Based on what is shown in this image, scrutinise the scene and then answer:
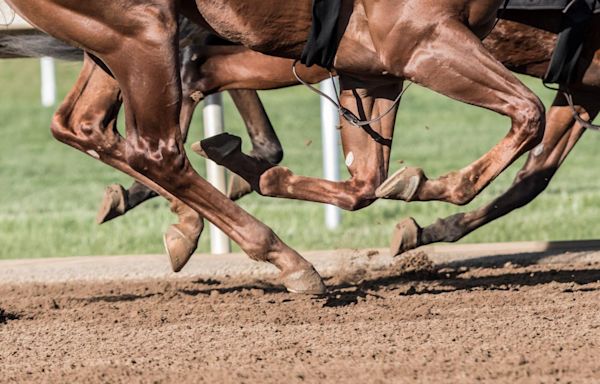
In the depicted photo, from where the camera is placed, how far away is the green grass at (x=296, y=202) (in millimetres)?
9055

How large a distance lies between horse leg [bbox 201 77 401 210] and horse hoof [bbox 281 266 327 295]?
488mm

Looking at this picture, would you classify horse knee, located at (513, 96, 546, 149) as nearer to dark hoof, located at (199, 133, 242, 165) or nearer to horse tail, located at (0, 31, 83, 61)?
dark hoof, located at (199, 133, 242, 165)

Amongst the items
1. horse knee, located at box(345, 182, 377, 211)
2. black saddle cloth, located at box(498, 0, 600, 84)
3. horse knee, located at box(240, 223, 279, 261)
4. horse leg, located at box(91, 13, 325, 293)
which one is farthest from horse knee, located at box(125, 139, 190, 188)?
black saddle cloth, located at box(498, 0, 600, 84)

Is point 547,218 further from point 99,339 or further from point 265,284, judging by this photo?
point 99,339

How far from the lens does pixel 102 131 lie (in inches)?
236

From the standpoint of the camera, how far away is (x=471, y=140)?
15062mm

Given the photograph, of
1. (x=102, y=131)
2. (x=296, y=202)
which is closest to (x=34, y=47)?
(x=102, y=131)

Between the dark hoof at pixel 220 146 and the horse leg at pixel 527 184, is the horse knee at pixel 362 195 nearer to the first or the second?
the dark hoof at pixel 220 146

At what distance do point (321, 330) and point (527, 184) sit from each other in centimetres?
211

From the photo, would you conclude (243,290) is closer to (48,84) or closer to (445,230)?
(445,230)

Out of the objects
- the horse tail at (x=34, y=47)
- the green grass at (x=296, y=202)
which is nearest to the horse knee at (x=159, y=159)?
the horse tail at (x=34, y=47)

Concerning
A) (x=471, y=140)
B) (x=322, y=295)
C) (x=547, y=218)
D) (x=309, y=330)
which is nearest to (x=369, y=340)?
(x=309, y=330)

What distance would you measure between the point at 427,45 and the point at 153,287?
6.91 feet

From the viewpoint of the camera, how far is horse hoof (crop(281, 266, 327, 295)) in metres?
5.22
